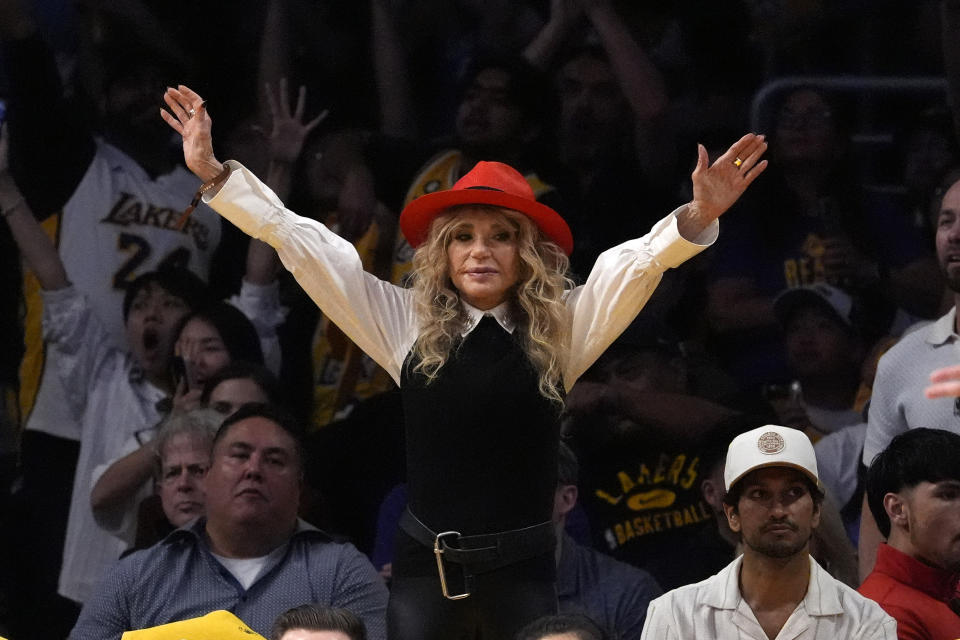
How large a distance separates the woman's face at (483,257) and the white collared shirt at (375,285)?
47 mm

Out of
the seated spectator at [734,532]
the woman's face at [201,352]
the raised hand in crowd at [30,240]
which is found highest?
the raised hand in crowd at [30,240]

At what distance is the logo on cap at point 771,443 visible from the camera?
3678 mm

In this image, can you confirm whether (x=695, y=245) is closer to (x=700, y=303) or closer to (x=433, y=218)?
(x=433, y=218)

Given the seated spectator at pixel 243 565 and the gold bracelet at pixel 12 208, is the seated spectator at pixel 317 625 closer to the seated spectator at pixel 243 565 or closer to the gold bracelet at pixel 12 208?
the seated spectator at pixel 243 565

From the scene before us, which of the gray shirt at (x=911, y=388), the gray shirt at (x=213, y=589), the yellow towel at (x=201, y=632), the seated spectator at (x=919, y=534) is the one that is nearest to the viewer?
the yellow towel at (x=201, y=632)

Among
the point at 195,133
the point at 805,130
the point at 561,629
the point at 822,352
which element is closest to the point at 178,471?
the point at 195,133

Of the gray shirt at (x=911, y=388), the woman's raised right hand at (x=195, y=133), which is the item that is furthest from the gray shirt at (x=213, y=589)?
the gray shirt at (x=911, y=388)

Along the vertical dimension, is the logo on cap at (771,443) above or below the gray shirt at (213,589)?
above

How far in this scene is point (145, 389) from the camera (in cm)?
547

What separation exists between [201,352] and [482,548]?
2.18m

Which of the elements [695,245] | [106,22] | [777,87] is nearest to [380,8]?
[106,22]

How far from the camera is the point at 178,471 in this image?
511 cm

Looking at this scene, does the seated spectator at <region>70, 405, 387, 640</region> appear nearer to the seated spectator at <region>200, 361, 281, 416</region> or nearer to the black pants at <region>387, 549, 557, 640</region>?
the seated spectator at <region>200, 361, 281, 416</region>

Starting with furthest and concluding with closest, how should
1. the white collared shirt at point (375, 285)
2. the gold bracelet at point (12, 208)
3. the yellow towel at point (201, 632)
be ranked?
the gold bracelet at point (12, 208)
the white collared shirt at point (375, 285)
the yellow towel at point (201, 632)
